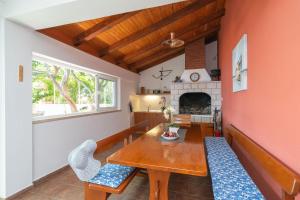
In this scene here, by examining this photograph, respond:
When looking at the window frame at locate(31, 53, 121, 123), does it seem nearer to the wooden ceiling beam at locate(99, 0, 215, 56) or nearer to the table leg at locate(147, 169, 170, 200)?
the wooden ceiling beam at locate(99, 0, 215, 56)

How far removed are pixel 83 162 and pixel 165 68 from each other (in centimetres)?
534

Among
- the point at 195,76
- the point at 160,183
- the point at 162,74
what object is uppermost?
the point at 162,74

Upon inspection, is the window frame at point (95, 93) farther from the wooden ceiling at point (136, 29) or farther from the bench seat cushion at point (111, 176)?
the bench seat cushion at point (111, 176)

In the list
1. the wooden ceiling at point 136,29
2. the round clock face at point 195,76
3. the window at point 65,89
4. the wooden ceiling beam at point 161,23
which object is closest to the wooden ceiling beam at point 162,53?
the wooden ceiling at point 136,29

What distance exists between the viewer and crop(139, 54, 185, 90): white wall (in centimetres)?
620

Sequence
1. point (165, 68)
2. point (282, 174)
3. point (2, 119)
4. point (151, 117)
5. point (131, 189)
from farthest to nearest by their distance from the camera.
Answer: point (165, 68) < point (151, 117) < point (131, 189) < point (2, 119) < point (282, 174)

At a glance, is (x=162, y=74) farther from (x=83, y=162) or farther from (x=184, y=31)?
(x=83, y=162)

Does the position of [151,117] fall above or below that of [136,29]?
below

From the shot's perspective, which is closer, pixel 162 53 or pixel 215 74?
pixel 215 74

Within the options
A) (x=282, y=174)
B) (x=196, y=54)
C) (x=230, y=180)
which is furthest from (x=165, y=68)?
(x=282, y=174)

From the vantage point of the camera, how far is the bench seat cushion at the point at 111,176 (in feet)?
4.96

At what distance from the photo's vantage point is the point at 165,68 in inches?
250

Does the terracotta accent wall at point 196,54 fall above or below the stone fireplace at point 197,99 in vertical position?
above

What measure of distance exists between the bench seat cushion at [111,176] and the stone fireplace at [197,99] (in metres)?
3.86
